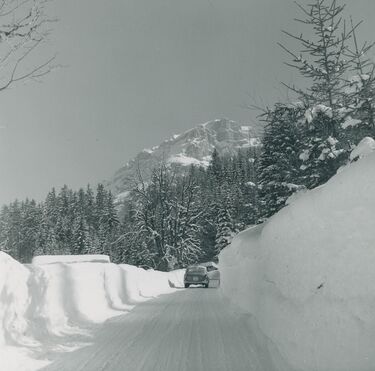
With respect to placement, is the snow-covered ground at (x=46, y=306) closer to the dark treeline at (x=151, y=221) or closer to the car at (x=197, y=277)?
the car at (x=197, y=277)

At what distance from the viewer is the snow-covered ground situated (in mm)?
8406

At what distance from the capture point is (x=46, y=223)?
120688 millimetres

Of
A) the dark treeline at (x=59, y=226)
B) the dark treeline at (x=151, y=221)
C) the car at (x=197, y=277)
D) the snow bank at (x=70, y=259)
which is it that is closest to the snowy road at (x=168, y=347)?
the snow bank at (x=70, y=259)

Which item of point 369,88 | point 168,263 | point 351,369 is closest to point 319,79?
point 369,88

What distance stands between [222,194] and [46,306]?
70.3m

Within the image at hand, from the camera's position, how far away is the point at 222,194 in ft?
Answer: 265

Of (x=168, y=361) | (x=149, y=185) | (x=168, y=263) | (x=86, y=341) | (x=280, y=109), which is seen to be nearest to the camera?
(x=168, y=361)

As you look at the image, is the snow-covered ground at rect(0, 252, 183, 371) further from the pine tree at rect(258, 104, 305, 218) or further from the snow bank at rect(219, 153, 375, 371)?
the pine tree at rect(258, 104, 305, 218)

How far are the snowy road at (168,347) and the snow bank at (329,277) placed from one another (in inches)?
31.4

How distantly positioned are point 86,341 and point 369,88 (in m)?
9.56

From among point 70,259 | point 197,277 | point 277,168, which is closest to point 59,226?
point 197,277

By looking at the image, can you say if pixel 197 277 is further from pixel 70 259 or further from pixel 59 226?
pixel 59 226

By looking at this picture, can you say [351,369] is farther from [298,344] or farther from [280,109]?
[280,109]

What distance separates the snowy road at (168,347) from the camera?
721 centimetres
